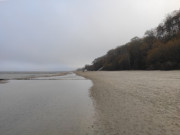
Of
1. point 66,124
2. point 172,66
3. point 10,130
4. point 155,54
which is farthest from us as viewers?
point 155,54

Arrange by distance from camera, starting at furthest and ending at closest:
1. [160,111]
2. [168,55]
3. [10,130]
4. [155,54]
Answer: [155,54] → [168,55] → [160,111] → [10,130]

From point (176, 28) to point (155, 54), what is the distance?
1090 cm

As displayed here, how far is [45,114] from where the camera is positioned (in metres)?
6.62

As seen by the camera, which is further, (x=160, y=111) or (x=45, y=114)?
(x=45, y=114)

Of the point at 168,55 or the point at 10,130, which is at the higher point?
the point at 168,55

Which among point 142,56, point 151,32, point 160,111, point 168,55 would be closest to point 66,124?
point 160,111

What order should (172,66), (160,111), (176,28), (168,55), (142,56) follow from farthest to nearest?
(142,56) < (176,28) < (168,55) < (172,66) < (160,111)

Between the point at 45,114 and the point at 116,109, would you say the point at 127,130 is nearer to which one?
the point at 116,109

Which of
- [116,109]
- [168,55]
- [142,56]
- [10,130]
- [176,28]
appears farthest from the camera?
[142,56]

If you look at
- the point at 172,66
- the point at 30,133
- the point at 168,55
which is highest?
the point at 168,55

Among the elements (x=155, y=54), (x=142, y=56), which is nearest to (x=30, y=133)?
(x=155, y=54)

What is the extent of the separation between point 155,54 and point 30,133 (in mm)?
40750

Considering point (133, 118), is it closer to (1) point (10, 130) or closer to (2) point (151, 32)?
(1) point (10, 130)

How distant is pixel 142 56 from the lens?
173 feet
